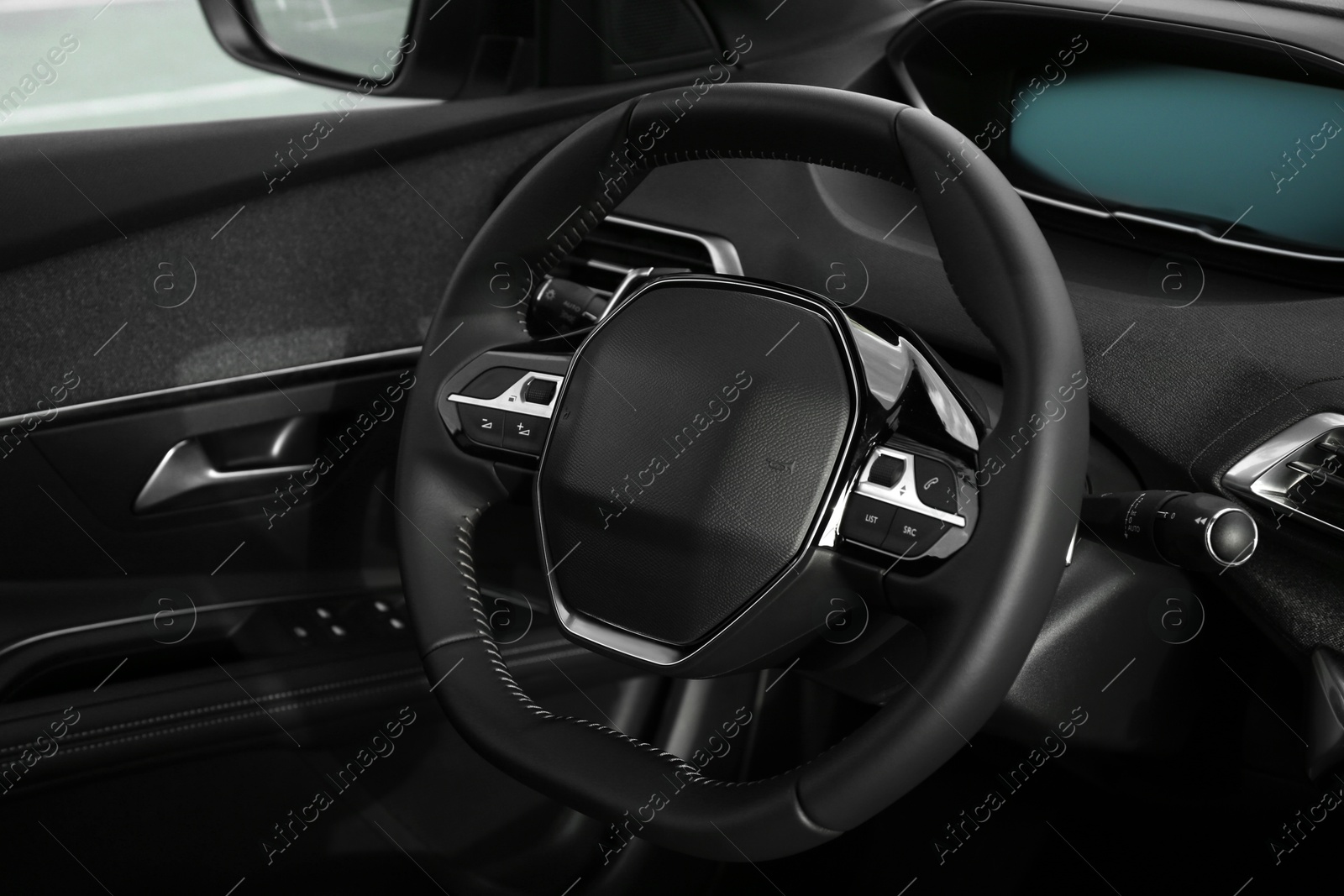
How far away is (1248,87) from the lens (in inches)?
42.7

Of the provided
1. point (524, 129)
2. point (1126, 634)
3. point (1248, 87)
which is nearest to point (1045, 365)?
point (1126, 634)

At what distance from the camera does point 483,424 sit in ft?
3.03

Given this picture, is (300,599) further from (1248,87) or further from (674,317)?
(1248,87)

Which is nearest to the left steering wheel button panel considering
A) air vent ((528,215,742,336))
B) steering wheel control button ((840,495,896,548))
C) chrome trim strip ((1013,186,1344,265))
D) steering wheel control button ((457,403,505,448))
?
steering wheel control button ((457,403,505,448))

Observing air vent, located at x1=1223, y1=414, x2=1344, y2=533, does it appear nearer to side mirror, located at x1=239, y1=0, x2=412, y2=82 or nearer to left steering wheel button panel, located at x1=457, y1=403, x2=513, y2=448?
left steering wheel button panel, located at x1=457, y1=403, x2=513, y2=448

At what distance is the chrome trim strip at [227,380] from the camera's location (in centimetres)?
116

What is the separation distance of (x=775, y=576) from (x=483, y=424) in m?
0.31

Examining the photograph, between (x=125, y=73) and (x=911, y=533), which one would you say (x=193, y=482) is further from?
(x=911, y=533)

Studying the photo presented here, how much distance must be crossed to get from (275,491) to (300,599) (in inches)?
5.3

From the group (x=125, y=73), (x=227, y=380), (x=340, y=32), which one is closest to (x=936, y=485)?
(x=227, y=380)

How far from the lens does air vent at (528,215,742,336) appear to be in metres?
1.15

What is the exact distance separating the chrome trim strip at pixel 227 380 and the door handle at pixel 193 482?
2.5 inches

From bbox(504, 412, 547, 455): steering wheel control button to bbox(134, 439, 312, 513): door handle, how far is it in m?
0.52

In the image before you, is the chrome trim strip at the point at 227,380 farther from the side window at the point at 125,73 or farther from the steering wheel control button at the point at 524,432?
the steering wheel control button at the point at 524,432
